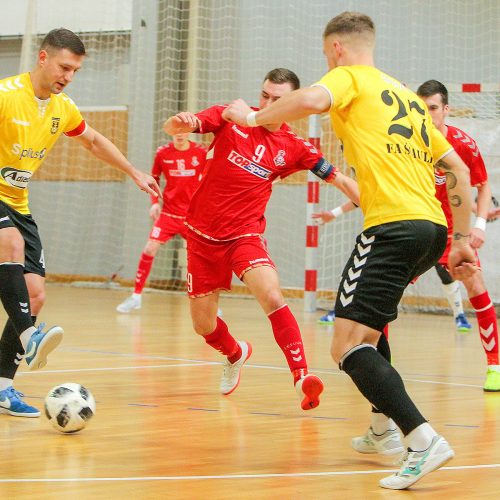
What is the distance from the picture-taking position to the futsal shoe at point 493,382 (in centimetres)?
584

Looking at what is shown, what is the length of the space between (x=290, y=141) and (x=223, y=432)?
6.18 ft

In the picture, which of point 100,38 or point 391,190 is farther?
point 100,38

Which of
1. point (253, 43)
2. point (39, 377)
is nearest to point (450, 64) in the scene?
point (253, 43)

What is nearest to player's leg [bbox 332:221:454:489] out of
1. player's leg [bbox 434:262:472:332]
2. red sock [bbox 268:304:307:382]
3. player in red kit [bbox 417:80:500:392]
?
red sock [bbox 268:304:307:382]

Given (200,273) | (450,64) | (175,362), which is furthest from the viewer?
(450,64)

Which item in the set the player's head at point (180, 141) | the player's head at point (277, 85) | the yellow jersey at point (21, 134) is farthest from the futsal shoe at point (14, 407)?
the player's head at point (180, 141)

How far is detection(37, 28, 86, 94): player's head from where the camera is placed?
185 inches

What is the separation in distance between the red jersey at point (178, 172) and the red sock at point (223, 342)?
17.9 ft

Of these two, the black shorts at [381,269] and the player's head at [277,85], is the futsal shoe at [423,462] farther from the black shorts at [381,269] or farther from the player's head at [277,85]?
the player's head at [277,85]

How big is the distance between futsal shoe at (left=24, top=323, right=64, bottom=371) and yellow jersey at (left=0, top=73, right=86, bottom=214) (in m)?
0.72

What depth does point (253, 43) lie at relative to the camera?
13.9 metres

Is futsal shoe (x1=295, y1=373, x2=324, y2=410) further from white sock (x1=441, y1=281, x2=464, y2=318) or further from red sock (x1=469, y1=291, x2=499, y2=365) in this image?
white sock (x1=441, y1=281, x2=464, y2=318)

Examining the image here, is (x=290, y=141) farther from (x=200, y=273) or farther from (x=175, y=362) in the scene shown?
(x=175, y=362)

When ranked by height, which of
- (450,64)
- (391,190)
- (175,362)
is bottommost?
(175,362)
